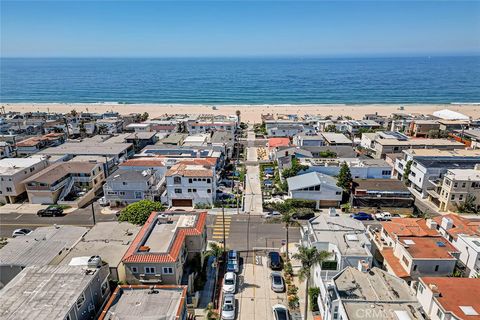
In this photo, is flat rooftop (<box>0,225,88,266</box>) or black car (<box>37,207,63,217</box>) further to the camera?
black car (<box>37,207,63,217</box>)

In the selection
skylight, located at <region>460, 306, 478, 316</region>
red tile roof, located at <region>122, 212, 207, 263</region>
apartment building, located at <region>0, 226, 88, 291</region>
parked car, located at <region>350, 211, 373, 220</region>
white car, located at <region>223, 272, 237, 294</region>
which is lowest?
parked car, located at <region>350, 211, 373, 220</region>

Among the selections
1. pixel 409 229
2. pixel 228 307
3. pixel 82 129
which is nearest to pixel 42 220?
pixel 228 307

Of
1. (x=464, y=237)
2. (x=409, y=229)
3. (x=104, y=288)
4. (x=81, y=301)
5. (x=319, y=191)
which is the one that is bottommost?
(x=319, y=191)

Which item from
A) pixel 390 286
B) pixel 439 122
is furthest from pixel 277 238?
pixel 439 122

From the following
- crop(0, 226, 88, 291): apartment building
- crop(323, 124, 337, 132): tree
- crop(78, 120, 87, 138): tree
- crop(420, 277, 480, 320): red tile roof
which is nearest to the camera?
crop(420, 277, 480, 320): red tile roof

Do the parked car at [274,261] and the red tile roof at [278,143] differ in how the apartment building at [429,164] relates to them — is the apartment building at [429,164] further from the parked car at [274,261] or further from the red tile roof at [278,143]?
the parked car at [274,261]

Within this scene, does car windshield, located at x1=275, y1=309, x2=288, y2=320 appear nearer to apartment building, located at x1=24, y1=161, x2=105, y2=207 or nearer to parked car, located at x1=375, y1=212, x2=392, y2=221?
parked car, located at x1=375, y1=212, x2=392, y2=221

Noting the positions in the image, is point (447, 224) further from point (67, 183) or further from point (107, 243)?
point (67, 183)

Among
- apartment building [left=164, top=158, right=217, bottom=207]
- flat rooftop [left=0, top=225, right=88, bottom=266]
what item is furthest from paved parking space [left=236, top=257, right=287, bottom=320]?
flat rooftop [left=0, top=225, right=88, bottom=266]
